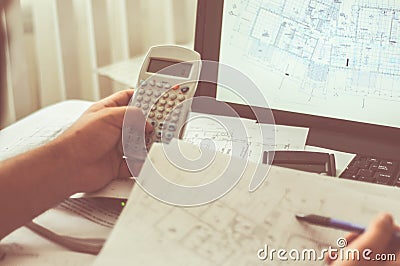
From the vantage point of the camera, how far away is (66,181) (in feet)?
2.10

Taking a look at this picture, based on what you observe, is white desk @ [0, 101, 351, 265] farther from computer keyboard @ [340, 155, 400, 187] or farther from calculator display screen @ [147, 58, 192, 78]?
computer keyboard @ [340, 155, 400, 187]

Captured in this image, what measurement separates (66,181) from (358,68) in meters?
0.38

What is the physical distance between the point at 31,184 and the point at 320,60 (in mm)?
383

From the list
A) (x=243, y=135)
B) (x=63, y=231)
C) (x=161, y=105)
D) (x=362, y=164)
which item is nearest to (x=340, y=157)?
(x=362, y=164)

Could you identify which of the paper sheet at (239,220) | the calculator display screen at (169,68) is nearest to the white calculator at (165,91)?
the calculator display screen at (169,68)

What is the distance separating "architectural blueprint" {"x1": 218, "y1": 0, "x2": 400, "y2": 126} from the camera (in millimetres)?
710

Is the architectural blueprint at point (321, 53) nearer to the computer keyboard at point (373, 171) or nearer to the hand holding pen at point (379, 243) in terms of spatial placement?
the computer keyboard at point (373, 171)

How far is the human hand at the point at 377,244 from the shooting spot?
0.48 metres

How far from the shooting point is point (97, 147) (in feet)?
2.19

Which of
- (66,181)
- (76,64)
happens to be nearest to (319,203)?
(66,181)

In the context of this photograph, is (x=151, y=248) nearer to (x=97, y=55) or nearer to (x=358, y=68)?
(x=358, y=68)

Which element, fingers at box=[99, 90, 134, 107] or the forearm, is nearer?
the forearm

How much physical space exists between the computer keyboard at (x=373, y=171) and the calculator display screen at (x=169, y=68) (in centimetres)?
24

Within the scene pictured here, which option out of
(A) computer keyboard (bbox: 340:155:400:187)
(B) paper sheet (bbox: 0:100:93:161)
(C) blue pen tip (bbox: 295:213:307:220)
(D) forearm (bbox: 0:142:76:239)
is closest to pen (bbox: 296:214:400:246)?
(C) blue pen tip (bbox: 295:213:307:220)
